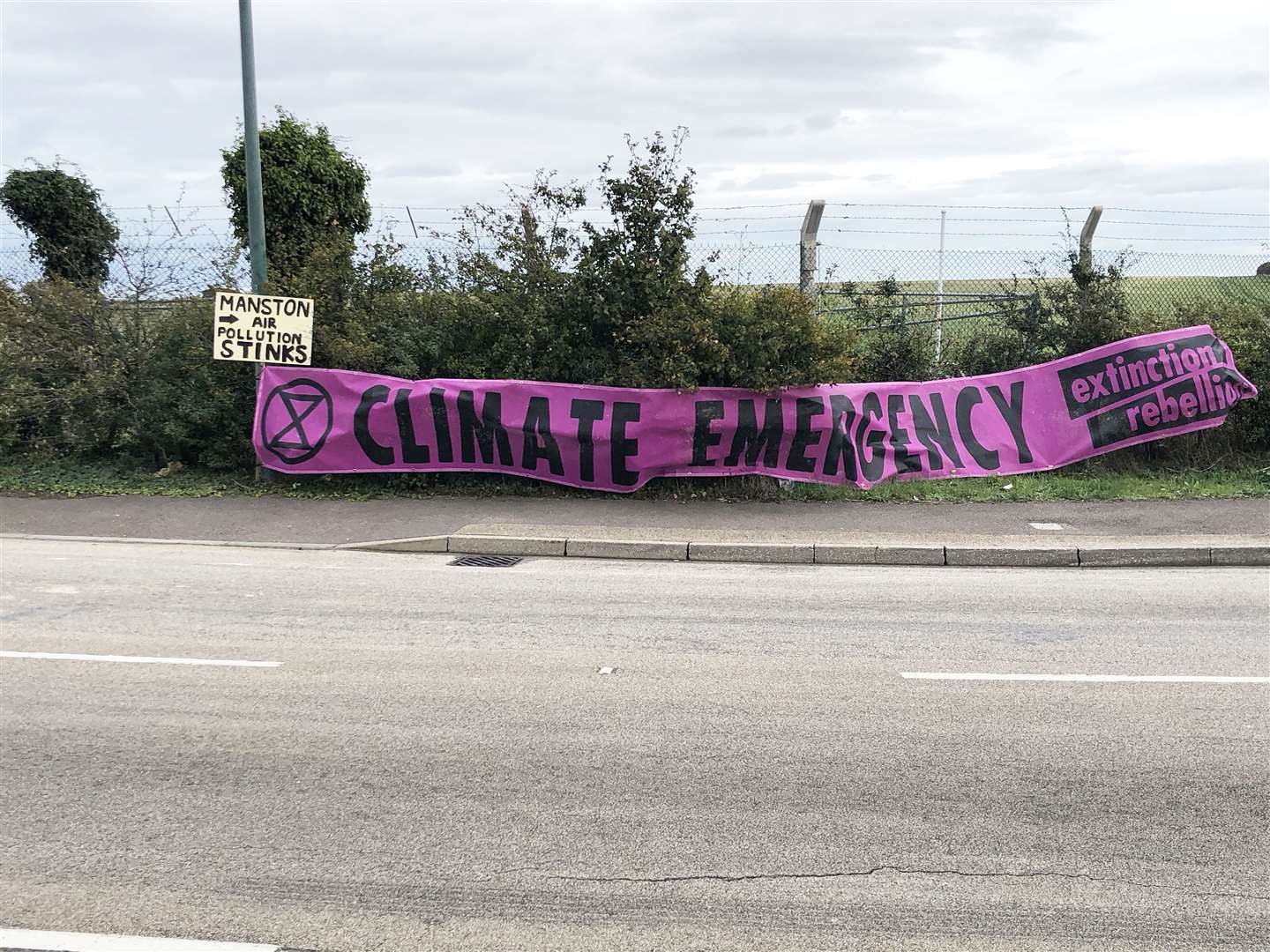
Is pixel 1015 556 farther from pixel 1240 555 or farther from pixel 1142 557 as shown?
pixel 1240 555

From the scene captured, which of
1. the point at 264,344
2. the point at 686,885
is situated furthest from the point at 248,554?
the point at 686,885

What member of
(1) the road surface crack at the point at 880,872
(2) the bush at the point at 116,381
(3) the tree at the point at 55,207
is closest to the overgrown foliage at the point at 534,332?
(2) the bush at the point at 116,381

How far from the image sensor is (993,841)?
442 centimetres

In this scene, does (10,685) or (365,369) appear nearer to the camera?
(10,685)

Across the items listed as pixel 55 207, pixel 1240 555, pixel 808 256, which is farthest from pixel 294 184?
pixel 1240 555

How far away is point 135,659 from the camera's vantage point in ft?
22.6

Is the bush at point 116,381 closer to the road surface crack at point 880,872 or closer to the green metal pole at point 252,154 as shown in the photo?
the green metal pole at point 252,154

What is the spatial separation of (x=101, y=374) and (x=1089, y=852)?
12.6 meters

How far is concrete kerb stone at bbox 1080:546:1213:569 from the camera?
1002 cm

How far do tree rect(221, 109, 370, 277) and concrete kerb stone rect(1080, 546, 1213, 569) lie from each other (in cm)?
1072

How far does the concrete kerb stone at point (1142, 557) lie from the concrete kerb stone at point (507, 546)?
482 centimetres

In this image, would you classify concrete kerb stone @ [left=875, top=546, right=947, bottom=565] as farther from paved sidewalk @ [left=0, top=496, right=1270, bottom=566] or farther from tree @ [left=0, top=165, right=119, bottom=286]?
tree @ [left=0, top=165, right=119, bottom=286]

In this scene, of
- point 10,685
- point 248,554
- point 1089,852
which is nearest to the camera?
point 1089,852

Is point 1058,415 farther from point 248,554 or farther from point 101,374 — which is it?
point 101,374
